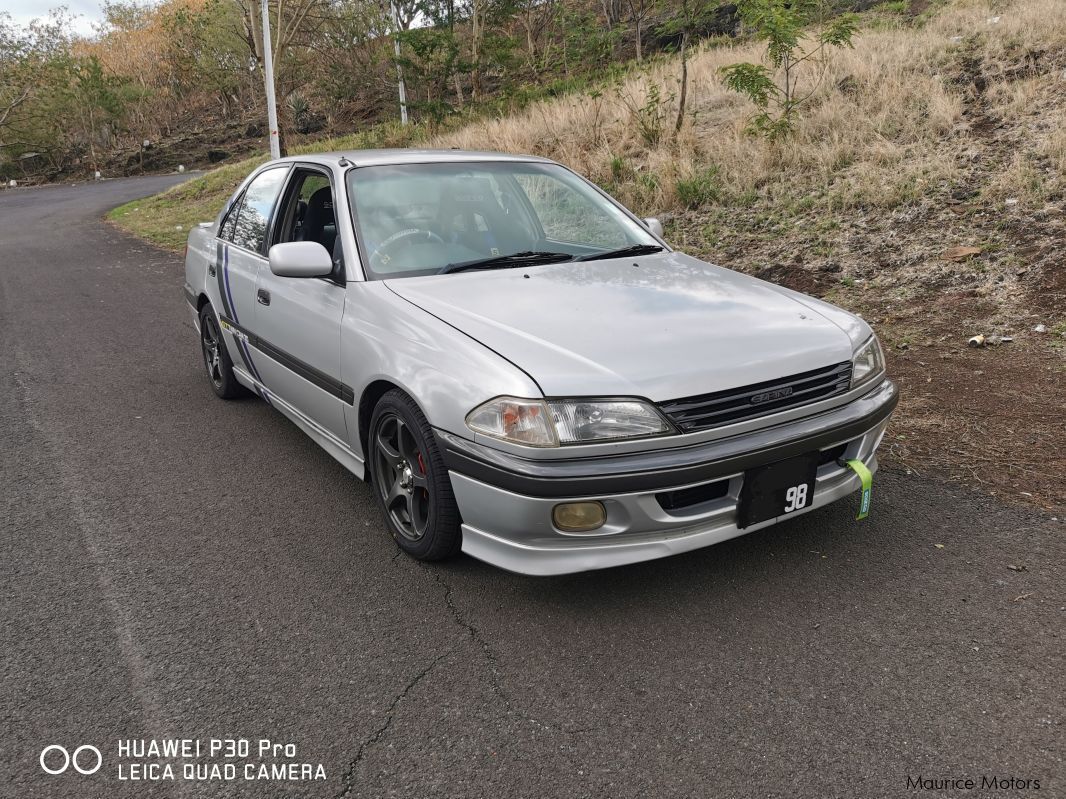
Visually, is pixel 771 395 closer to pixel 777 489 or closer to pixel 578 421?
pixel 777 489

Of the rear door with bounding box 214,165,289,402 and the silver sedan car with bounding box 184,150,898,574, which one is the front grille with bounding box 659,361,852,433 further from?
the rear door with bounding box 214,165,289,402

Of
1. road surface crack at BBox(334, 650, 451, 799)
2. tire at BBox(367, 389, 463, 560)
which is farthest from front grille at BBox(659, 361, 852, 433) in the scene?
road surface crack at BBox(334, 650, 451, 799)

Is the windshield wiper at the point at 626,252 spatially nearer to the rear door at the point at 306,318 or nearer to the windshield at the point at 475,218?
the windshield at the point at 475,218

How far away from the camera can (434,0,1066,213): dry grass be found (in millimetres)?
8492

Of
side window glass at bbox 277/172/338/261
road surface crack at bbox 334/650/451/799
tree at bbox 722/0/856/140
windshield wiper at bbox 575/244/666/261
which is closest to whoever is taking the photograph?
road surface crack at bbox 334/650/451/799

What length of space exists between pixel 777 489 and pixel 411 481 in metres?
1.37

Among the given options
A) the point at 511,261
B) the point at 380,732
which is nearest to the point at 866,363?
the point at 511,261

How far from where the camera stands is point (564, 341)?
2783mm

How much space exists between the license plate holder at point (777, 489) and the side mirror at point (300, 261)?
196cm

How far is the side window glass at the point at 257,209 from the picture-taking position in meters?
4.44

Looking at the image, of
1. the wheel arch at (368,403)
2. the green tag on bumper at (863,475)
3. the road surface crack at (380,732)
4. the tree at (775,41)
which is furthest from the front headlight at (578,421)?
the tree at (775,41)

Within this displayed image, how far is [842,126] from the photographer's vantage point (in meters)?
9.45

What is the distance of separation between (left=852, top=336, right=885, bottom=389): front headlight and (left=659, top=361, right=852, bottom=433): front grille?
14 cm

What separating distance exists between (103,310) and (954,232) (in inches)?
322
